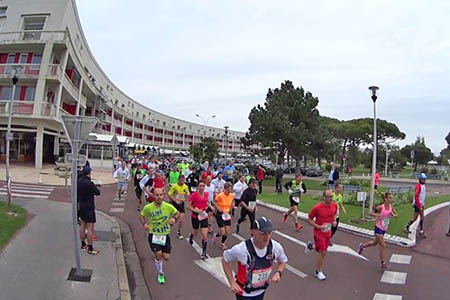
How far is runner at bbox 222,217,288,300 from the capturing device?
10.7ft

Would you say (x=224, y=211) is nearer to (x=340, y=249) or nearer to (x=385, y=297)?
(x=340, y=249)

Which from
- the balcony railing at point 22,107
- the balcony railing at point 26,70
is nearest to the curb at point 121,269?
the balcony railing at point 22,107

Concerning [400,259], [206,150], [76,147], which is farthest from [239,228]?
[206,150]

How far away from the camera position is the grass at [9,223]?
7344 millimetres

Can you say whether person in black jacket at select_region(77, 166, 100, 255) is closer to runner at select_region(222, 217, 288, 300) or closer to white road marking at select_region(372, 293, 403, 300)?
runner at select_region(222, 217, 288, 300)

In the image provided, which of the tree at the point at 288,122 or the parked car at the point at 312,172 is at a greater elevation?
the tree at the point at 288,122

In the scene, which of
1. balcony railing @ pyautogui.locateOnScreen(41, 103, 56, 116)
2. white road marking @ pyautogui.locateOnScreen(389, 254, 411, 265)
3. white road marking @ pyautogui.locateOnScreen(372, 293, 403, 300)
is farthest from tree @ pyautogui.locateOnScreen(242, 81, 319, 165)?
white road marking @ pyautogui.locateOnScreen(372, 293, 403, 300)

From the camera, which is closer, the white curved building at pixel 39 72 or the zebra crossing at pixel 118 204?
the zebra crossing at pixel 118 204

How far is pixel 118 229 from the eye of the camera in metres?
9.55

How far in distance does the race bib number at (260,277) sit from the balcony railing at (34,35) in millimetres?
29835

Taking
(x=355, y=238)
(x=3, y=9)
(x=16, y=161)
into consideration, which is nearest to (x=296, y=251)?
(x=355, y=238)

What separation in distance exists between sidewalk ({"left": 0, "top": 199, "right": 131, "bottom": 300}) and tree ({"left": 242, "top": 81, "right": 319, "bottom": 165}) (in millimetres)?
26725

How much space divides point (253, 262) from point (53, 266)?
4.56 m

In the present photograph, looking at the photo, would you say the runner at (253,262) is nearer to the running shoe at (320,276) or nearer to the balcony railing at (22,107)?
the running shoe at (320,276)
